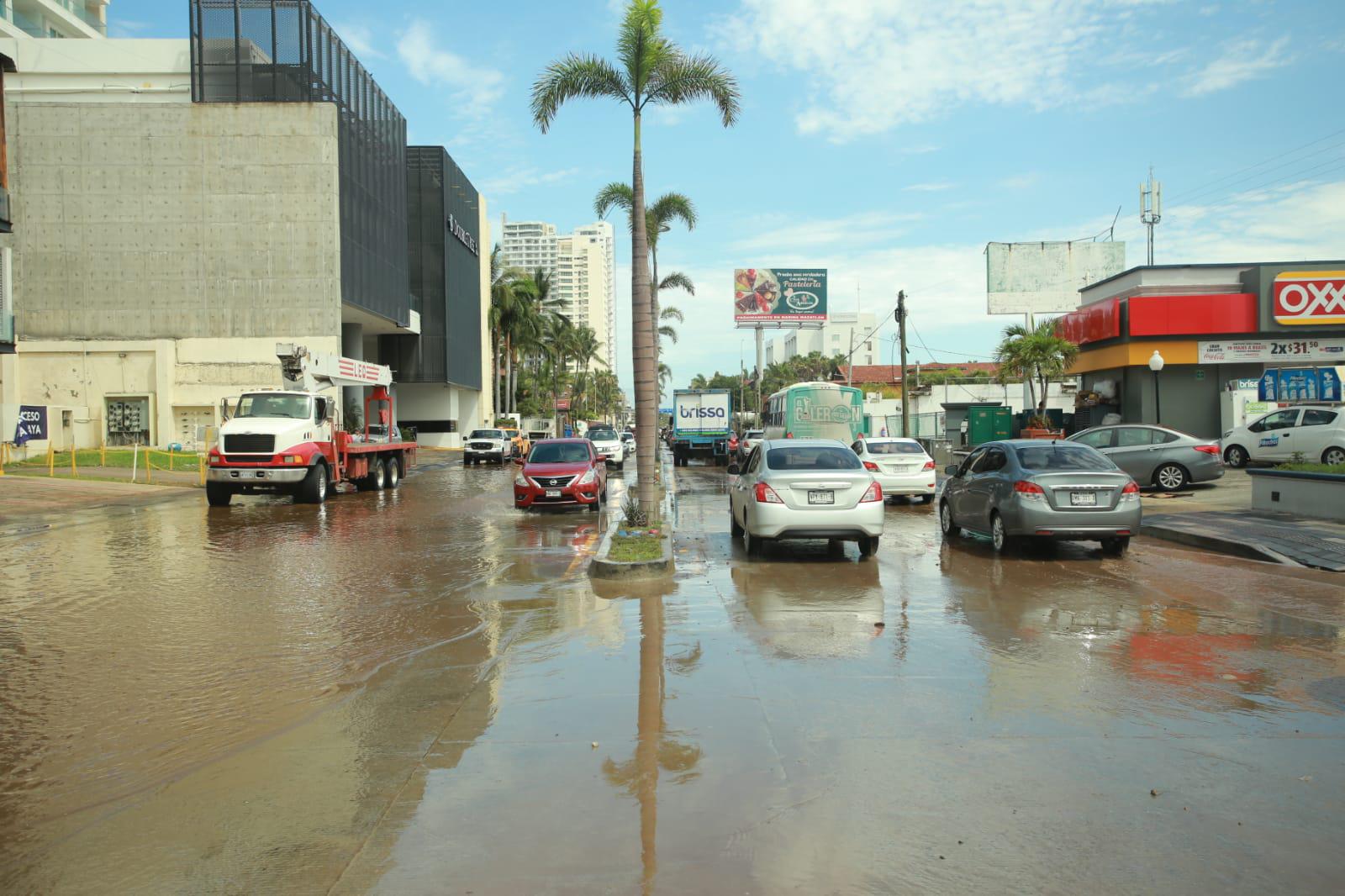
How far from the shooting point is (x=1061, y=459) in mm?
13062

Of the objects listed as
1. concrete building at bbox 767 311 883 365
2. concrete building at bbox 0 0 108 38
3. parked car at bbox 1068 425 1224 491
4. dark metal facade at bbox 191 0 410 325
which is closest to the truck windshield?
parked car at bbox 1068 425 1224 491

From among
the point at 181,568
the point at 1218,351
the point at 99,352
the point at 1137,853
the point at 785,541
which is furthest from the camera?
the point at 99,352

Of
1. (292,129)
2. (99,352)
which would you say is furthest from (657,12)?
(99,352)

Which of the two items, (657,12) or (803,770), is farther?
(657,12)

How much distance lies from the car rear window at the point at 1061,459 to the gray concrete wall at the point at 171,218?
3877 centimetres

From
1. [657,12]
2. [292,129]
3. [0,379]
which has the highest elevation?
[292,129]

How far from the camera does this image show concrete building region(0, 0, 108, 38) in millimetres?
54906

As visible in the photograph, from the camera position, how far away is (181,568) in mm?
12602

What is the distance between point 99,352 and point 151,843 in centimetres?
4663

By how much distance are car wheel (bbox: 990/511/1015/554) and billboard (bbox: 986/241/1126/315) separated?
40.6 metres

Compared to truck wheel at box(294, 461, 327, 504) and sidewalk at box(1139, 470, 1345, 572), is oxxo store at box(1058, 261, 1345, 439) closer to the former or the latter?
sidewalk at box(1139, 470, 1345, 572)

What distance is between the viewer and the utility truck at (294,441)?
2162 centimetres

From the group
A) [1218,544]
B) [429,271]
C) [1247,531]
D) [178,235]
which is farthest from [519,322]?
[1218,544]

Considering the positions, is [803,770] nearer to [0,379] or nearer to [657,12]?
[657,12]
